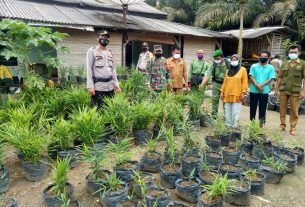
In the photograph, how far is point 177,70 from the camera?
19.7ft

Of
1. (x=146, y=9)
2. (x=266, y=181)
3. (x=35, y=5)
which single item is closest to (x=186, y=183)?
(x=266, y=181)

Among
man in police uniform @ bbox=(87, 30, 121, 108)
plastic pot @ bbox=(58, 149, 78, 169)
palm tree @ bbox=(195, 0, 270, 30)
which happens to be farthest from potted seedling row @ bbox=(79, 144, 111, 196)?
palm tree @ bbox=(195, 0, 270, 30)

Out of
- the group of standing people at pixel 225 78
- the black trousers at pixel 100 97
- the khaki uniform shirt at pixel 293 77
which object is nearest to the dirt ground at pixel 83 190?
the black trousers at pixel 100 97

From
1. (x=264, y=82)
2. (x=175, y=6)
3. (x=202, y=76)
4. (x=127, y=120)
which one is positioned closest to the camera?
(x=127, y=120)

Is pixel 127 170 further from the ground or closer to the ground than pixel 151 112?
closer to the ground

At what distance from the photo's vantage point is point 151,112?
4.39 meters

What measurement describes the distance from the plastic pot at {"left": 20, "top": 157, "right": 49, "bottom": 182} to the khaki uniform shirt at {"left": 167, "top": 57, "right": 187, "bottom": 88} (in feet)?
11.3

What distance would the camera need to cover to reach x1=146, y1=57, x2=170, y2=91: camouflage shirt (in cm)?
562

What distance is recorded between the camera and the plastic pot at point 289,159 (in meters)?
3.96

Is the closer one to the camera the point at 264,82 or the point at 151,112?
the point at 151,112

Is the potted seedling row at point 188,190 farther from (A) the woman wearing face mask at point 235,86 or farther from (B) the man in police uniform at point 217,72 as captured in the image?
(B) the man in police uniform at point 217,72

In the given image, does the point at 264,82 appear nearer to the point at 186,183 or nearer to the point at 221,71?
the point at 221,71

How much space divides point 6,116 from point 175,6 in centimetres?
2208

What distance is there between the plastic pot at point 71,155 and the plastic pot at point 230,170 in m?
2.00
